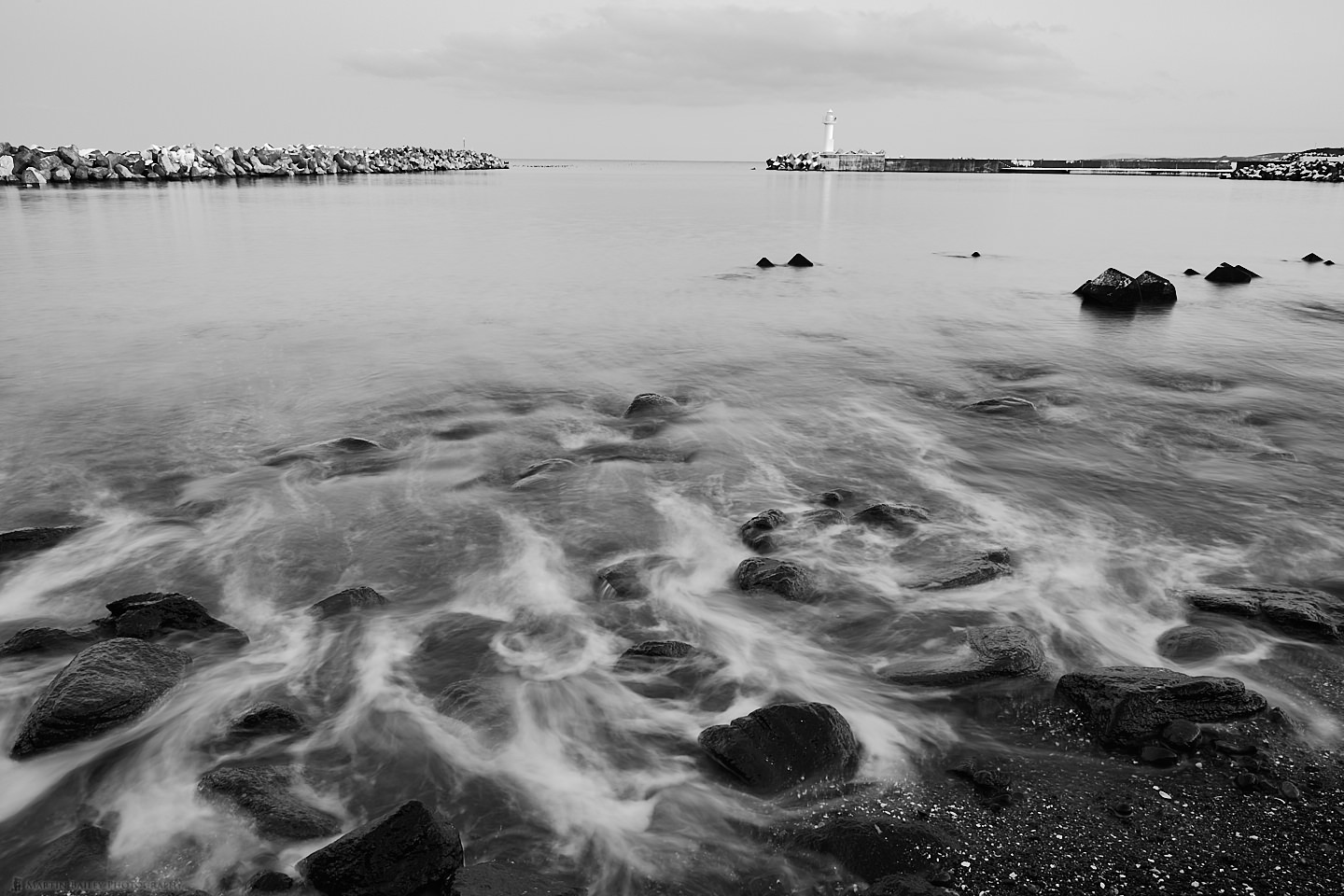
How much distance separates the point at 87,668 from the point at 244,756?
1.15m

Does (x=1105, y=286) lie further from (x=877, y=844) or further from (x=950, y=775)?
(x=877, y=844)

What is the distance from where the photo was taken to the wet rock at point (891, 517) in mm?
6543

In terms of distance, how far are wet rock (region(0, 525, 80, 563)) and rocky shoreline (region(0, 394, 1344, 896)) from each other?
61.7 inches

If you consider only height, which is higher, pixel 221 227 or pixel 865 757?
pixel 221 227

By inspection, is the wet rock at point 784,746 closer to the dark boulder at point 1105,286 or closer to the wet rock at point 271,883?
the wet rock at point 271,883

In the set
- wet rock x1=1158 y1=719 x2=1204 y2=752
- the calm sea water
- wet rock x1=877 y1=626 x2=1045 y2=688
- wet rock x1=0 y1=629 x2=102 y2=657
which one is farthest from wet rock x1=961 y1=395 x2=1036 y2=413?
wet rock x1=0 y1=629 x2=102 y2=657

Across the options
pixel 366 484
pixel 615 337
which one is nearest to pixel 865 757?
pixel 366 484

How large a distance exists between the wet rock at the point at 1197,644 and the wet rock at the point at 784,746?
2.27 meters

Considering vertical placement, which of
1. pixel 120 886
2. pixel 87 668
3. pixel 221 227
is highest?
pixel 221 227

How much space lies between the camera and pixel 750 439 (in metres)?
8.89

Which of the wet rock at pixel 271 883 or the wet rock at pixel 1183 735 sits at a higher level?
the wet rock at pixel 1183 735

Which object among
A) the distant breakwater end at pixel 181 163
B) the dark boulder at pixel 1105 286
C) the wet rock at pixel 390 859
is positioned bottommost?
the wet rock at pixel 390 859

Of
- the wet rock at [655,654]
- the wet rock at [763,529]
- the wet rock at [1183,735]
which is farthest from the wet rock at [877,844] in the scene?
the wet rock at [763,529]

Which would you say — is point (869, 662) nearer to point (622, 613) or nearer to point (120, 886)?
point (622, 613)
